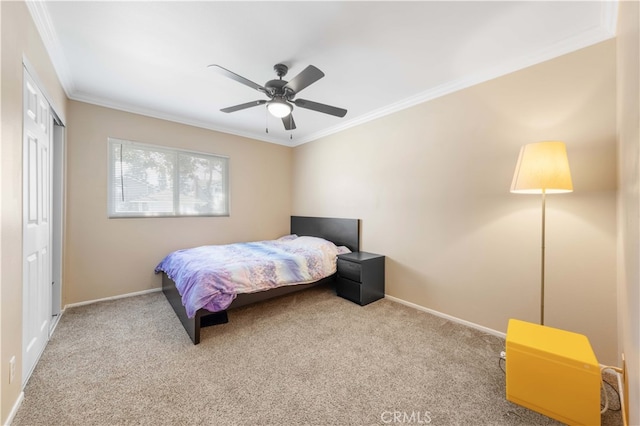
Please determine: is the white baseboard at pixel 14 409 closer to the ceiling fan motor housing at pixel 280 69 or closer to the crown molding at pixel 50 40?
the crown molding at pixel 50 40

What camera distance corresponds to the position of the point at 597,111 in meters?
2.00

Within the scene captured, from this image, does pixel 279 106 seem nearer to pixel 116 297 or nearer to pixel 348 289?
Answer: pixel 348 289

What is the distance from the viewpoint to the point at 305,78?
2.07 metres

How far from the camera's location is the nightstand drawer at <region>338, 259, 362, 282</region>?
3287 millimetres

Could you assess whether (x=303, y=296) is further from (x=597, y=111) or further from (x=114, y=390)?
(x=597, y=111)

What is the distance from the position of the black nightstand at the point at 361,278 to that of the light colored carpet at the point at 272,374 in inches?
17.0

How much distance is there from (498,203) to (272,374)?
257cm

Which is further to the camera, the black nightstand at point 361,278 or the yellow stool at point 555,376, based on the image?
the black nightstand at point 361,278

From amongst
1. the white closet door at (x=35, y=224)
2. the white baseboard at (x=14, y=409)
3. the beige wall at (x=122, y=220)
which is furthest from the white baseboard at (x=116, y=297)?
the white baseboard at (x=14, y=409)

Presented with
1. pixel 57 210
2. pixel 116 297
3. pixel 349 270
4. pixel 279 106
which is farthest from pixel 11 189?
pixel 349 270

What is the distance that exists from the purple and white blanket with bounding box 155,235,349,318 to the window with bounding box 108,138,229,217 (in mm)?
872

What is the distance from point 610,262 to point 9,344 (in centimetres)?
411

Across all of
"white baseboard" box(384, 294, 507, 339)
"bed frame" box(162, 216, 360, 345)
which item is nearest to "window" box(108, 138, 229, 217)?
"bed frame" box(162, 216, 360, 345)

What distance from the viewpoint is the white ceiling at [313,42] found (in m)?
1.82
